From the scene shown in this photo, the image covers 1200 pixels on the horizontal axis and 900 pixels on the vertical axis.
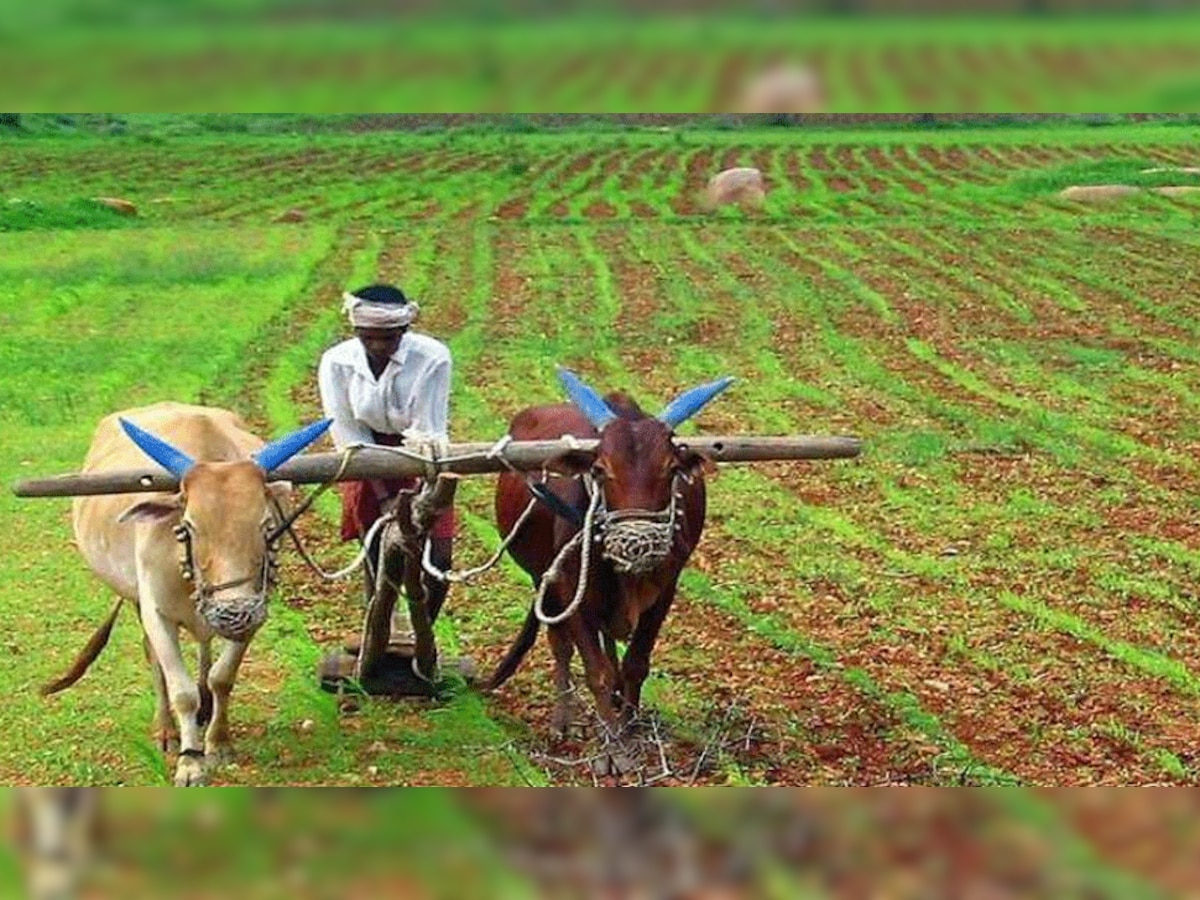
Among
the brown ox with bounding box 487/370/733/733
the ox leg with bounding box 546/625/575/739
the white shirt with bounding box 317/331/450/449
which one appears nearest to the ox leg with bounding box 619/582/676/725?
the brown ox with bounding box 487/370/733/733

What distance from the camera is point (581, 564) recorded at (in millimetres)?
5535

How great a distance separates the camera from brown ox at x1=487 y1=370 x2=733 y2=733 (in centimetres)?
528

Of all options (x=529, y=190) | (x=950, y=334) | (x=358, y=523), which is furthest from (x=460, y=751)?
(x=529, y=190)

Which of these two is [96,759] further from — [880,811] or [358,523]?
[880,811]

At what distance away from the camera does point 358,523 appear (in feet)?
21.2

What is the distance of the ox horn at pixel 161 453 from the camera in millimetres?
5363

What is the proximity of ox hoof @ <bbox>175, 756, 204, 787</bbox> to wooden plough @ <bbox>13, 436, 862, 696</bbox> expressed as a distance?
86 cm

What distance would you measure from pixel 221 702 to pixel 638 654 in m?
1.46

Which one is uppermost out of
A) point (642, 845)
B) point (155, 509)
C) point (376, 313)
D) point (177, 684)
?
point (642, 845)

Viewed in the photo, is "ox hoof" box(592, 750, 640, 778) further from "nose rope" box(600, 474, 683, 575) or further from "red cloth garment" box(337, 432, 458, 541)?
"red cloth garment" box(337, 432, 458, 541)

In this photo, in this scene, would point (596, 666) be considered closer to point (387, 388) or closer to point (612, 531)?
point (612, 531)

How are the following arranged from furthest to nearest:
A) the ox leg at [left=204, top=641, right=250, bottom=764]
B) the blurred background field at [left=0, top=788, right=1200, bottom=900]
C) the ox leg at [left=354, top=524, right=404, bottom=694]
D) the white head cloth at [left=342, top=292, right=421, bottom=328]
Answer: the white head cloth at [left=342, top=292, right=421, bottom=328] → the ox leg at [left=354, top=524, right=404, bottom=694] → the ox leg at [left=204, top=641, right=250, bottom=764] → the blurred background field at [left=0, top=788, right=1200, bottom=900]
